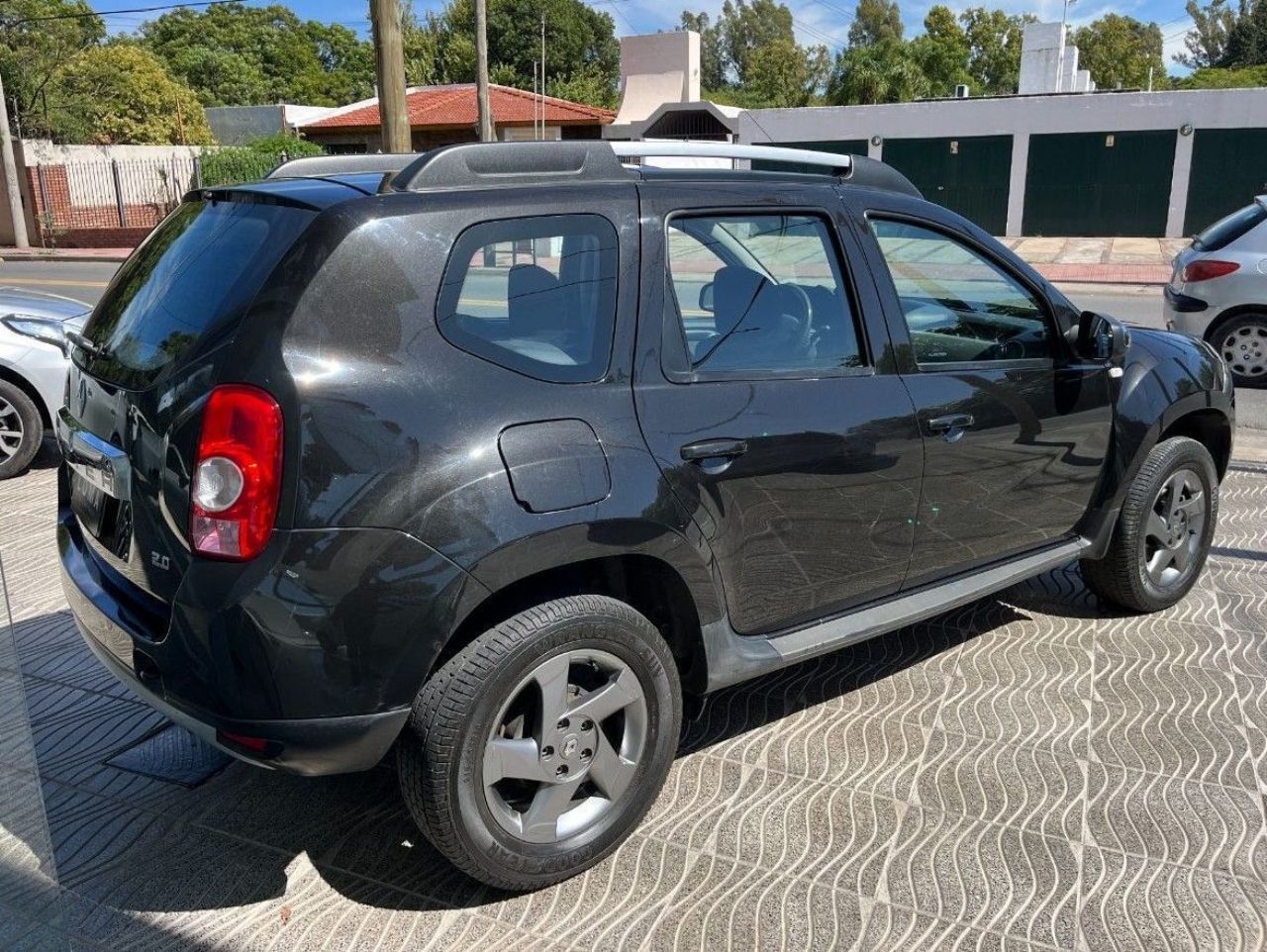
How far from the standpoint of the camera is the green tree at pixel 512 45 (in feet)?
222

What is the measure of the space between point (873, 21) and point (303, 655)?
391 ft

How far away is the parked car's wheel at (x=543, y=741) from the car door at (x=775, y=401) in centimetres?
41

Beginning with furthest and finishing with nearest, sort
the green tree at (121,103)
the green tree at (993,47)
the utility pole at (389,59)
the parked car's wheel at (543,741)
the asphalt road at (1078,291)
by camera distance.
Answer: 1. the green tree at (993,47)
2. the green tree at (121,103)
3. the utility pole at (389,59)
4. the asphalt road at (1078,291)
5. the parked car's wheel at (543,741)

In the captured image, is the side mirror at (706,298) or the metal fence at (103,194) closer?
the side mirror at (706,298)

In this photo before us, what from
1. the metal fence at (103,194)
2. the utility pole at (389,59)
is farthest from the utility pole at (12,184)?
the utility pole at (389,59)

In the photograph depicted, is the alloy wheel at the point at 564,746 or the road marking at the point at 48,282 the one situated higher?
the alloy wheel at the point at 564,746

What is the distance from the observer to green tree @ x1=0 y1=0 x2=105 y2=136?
3775cm

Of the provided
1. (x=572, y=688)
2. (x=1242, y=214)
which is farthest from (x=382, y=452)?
(x=1242, y=214)

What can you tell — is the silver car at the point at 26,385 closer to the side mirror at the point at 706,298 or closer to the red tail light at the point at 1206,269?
the side mirror at the point at 706,298

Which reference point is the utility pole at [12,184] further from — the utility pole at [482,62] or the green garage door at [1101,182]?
the green garage door at [1101,182]

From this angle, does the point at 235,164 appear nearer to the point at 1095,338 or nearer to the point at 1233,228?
the point at 1233,228

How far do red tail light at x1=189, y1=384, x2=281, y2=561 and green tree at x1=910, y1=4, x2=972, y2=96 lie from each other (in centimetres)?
6048

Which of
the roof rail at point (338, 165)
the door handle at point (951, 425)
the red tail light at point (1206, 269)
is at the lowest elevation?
the red tail light at point (1206, 269)

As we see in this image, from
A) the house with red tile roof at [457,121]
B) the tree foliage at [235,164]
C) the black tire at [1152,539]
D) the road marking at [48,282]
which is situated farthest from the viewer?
the house with red tile roof at [457,121]
